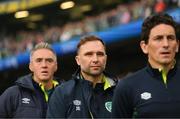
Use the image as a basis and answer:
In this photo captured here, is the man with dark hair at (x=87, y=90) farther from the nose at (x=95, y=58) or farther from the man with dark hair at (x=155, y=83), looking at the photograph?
the man with dark hair at (x=155, y=83)

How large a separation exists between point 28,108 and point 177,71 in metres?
1.73

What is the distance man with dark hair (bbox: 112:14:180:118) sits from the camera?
9.78 feet

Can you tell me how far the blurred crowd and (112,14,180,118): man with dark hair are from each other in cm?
1100

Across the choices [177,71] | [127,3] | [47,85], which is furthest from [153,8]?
[177,71]

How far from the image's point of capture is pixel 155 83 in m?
3.07

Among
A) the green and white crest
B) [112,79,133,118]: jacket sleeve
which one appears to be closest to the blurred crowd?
A: the green and white crest

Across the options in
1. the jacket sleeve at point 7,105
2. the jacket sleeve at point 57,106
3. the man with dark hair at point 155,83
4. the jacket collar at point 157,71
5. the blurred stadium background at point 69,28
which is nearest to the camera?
the man with dark hair at point 155,83

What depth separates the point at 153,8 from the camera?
47.2 ft

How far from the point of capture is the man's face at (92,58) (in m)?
3.79

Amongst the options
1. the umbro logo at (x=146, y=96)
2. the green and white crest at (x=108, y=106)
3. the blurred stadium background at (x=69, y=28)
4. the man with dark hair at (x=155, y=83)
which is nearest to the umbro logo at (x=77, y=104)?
the green and white crest at (x=108, y=106)

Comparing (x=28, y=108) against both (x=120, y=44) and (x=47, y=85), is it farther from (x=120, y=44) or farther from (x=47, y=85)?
(x=120, y=44)

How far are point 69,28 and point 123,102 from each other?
16215 millimetres

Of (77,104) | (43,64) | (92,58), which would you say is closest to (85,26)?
(43,64)

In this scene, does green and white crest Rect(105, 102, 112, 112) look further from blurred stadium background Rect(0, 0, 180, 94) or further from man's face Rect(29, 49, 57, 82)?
blurred stadium background Rect(0, 0, 180, 94)
